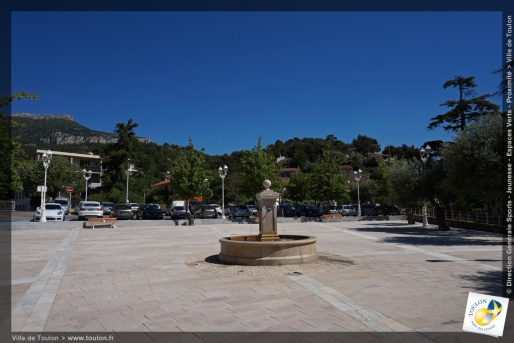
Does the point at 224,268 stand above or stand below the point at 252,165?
below

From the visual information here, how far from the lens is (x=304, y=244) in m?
10.6

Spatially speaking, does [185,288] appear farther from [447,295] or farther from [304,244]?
[447,295]

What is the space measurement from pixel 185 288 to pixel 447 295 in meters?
5.25

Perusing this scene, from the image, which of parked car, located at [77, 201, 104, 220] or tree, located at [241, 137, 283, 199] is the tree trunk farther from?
parked car, located at [77, 201, 104, 220]

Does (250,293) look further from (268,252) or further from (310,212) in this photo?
(310,212)

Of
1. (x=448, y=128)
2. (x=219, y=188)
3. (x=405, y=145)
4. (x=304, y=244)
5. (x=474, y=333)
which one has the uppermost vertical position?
(x=405, y=145)

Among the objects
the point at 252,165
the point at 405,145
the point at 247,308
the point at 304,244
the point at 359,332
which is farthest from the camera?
the point at 405,145

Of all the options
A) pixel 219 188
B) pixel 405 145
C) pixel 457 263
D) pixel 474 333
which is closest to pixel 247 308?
pixel 474 333

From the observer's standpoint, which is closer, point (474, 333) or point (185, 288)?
point (474, 333)

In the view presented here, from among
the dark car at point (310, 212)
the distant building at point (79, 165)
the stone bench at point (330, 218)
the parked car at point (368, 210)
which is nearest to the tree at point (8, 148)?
the stone bench at point (330, 218)

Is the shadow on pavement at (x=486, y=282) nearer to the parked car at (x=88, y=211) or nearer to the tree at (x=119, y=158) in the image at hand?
the parked car at (x=88, y=211)

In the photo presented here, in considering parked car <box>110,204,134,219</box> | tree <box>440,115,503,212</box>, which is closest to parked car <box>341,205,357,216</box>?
parked car <box>110,204,134,219</box>

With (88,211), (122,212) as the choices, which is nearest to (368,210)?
(122,212)

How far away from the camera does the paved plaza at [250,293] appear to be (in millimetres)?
5469
